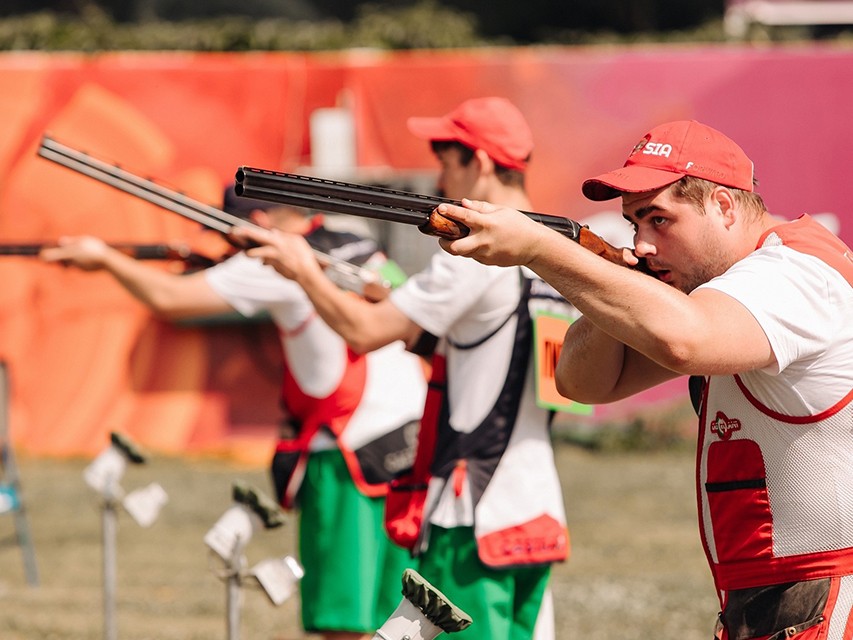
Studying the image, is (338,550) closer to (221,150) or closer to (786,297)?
(786,297)

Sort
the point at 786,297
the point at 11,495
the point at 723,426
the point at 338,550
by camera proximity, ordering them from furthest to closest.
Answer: the point at 11,495 < the point at 338,550 < the point at 723,426 < the point at 786,297

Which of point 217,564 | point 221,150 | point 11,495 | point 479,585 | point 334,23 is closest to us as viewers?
point 479,585

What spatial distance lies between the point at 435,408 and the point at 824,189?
24.7ft

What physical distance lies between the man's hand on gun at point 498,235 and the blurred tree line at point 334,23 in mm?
9395

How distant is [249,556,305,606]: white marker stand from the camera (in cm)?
421

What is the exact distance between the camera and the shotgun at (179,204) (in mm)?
4277

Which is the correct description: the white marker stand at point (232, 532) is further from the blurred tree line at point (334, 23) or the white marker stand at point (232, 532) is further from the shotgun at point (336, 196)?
the blurred tree line at point (334, 23)

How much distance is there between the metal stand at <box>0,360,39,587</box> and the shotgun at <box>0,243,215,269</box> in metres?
2.35

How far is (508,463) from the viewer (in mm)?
4109

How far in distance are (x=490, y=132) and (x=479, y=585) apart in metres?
1.35

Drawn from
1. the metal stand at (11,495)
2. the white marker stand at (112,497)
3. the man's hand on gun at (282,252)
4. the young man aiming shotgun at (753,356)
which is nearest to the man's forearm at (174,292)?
the white marker stand at (112,497)

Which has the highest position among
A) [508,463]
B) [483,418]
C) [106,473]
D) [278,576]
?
[483,418]

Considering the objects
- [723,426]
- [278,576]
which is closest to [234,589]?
[278,576]

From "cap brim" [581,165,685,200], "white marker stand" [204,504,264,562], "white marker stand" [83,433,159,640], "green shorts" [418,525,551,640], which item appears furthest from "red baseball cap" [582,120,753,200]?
"white marker stand" [83,433,159,640]
